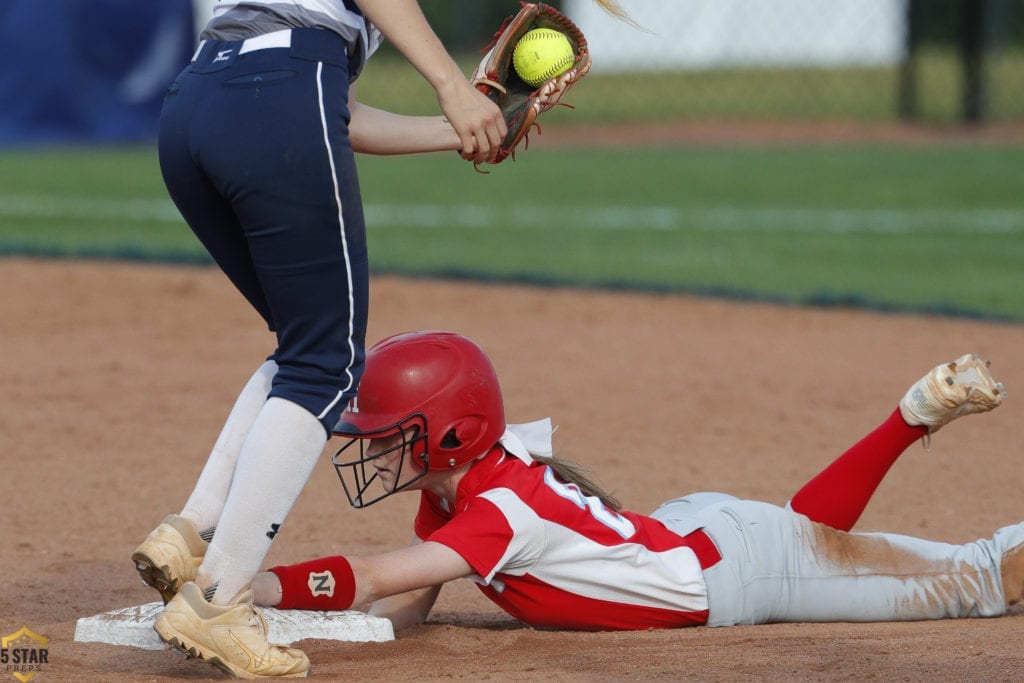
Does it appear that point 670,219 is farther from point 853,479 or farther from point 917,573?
point 917,573

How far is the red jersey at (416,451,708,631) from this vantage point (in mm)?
3105

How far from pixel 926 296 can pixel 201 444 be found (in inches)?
184

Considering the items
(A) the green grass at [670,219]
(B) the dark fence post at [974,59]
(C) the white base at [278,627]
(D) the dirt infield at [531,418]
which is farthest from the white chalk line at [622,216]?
(C) the white base at [278,627]

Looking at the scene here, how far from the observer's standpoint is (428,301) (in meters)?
7.66

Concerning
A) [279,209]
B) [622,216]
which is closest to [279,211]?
[279,209]

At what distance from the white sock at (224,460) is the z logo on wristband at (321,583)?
24cm

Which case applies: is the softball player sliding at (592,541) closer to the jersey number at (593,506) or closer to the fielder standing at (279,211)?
the jersey number at (593,506)

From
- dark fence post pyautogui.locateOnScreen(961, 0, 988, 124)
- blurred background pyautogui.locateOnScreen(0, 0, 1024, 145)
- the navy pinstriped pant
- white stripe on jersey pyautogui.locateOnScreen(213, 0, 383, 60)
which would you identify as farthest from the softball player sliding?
dark fence post pyautogui.locateOnScreen(961, 0, 988, 124)

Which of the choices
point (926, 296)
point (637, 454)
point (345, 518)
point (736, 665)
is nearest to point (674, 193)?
point (926, 296)

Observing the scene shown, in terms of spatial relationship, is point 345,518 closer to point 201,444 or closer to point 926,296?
point 201,444

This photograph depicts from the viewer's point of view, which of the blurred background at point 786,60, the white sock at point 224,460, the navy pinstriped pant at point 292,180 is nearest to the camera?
the navy pinstriped pant at point 292,180

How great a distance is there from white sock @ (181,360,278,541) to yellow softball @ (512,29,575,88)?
0.84m

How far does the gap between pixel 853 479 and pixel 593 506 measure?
2.44 feet

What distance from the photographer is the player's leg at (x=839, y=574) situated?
3.41 metres
